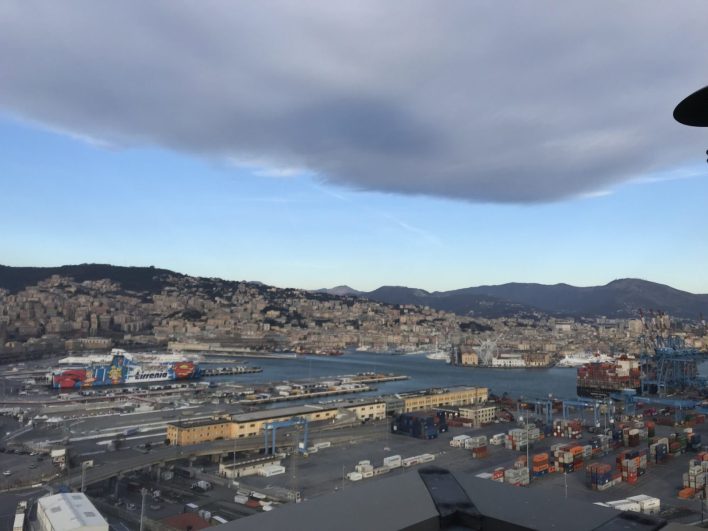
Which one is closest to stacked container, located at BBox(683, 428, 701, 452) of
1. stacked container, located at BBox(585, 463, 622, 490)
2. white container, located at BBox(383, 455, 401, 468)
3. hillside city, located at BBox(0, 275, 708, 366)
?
stacked container, located at BBox(585, 463, 622, 490)

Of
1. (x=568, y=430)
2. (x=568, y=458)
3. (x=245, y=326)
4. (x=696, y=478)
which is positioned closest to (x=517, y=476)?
(x=568, y=458)

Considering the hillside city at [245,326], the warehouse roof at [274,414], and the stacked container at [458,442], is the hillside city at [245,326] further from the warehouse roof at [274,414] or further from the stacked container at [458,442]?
the stacked container at [458,442]

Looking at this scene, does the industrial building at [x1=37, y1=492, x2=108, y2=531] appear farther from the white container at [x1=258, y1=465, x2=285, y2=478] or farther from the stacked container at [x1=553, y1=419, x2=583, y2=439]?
the stacked container at [x1=553, y1=419, x2=583, y2=439]

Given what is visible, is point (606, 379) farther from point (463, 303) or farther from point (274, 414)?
point (463, 303)

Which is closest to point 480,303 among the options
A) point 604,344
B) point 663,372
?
point 604,344

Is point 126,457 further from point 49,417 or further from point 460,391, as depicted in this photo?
point 460,391

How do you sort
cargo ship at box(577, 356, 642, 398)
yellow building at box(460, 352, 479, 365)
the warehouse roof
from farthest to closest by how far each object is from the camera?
yellow building at box(460, 352, 479, 365), cargo ship at box(577, 356, 642, 398), the warehouse roof
